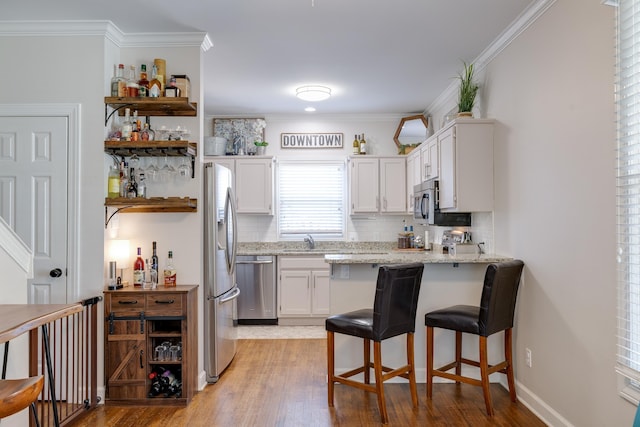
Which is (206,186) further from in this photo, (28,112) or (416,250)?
(416,250)

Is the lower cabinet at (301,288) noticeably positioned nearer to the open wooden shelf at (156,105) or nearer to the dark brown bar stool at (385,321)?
the dark brown bar stool at (385,321)

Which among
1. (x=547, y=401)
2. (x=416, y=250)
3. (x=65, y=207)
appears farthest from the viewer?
(x=416, y=250)

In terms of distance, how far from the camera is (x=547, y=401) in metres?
2.88

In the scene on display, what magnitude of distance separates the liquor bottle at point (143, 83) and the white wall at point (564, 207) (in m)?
2.88

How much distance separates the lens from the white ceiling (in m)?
3.05

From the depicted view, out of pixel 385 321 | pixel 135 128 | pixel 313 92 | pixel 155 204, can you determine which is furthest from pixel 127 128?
pixel 385 321

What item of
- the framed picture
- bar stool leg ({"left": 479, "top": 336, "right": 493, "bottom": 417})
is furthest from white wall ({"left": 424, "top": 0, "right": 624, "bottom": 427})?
the framed picture

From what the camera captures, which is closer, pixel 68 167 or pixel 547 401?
pixel 547 401

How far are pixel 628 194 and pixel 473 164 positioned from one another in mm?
1656

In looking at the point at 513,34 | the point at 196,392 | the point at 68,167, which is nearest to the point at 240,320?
the point at 196,392

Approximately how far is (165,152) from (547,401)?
328cm

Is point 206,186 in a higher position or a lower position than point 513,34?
lower

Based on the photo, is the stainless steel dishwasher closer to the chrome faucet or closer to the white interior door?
the chrome faucet

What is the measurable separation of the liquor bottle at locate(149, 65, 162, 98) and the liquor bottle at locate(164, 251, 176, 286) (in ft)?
4.08
